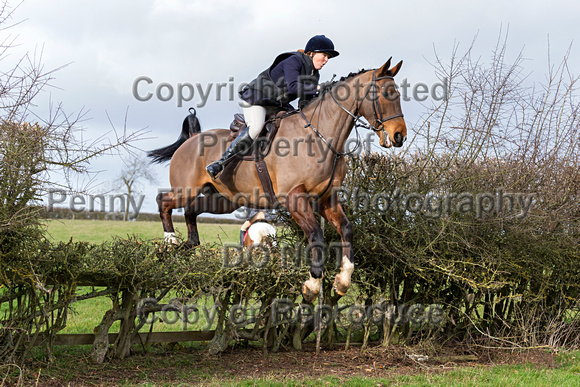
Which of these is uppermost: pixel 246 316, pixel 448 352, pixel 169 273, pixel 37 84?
pixel 37 84

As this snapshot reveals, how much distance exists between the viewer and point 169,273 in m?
5.41

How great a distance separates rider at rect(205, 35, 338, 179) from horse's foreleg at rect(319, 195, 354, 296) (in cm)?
112

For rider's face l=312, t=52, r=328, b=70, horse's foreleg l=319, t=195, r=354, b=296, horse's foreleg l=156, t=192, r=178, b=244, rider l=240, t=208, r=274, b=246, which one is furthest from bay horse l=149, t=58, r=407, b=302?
rider l=240, t=208, r=274, b=246

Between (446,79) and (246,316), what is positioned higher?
(446,79)

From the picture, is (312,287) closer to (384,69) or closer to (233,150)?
(233,150)

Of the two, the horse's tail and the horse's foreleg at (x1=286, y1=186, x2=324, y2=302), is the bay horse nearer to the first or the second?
the horse's foreleg at (x1=286, y1=186, x2=324, y2=302)

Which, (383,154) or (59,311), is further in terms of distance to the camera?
(383,154)

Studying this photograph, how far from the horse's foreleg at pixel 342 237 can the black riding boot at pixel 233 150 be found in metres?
1.08

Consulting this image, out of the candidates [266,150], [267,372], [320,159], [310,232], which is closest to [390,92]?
[320,159]

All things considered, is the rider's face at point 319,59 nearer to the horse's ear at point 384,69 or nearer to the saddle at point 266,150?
the saddle at point 266,150

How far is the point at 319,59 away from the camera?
228 inches

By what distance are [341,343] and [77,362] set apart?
319cm

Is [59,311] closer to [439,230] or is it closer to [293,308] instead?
[293,308]

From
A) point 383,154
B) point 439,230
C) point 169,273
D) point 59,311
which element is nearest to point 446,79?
point 383,154
